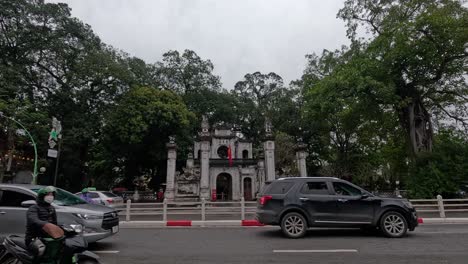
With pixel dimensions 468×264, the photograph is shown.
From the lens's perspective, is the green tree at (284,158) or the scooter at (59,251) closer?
the scooter at (59,251)

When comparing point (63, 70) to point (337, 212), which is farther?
point (63, 70)

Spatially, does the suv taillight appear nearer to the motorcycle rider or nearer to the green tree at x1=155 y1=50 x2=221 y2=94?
the motorcycle rider

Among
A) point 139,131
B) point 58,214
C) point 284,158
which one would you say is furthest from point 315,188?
point 284,158

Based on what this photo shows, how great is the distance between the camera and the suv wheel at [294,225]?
9789 mm

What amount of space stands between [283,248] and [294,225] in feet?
5.39

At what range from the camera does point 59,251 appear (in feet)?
15.9

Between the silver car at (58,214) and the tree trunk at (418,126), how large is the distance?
22.5 m

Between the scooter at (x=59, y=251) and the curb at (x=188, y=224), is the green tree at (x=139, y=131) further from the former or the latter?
the scooter at (x=59, y=251)

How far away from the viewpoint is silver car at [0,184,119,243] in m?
7.73

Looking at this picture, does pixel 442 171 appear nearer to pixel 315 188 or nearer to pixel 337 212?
pixel 337 212

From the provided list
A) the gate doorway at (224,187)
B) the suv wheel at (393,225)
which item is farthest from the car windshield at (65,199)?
the gate doorway at (224,187)

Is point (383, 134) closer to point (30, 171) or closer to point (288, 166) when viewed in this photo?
point (288, 166)

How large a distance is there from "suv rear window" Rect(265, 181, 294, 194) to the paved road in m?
1.41

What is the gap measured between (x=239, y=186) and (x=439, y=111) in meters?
19.5
